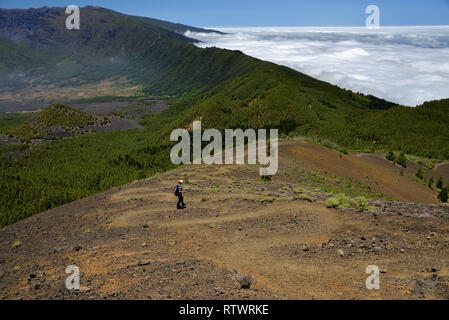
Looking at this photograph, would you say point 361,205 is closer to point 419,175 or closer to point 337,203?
point 337,203

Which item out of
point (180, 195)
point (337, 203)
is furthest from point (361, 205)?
point (180, 195)

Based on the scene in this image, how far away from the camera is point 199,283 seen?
431 inches

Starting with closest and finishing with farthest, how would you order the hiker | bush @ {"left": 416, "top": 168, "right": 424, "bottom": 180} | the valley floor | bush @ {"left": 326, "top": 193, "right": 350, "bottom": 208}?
the valley floor < bush @ {"left": 326, "top": 193, "right": 350, "bottom": 208} < the hiker < bush @ {"left": 416, "top": 168, "right": 424, "bottom": 180}

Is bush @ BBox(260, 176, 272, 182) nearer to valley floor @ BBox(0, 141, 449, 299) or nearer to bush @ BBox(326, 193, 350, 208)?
valley floor @ BBox(0, 141, 449, 299)

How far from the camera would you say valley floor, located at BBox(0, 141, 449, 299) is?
10742 mm

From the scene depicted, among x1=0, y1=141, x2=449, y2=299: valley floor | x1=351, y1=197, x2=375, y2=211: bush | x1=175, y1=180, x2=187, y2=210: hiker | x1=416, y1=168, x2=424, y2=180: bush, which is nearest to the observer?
x1=0, y1=141, x2=449, y2=299: valley floor

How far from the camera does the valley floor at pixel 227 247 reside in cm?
1074

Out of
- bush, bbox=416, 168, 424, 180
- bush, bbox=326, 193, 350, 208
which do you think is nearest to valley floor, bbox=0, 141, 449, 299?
bush, bbox=326, 193, 350, 208

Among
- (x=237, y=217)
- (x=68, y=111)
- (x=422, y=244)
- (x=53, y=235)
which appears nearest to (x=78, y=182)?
(x=53, y=235)

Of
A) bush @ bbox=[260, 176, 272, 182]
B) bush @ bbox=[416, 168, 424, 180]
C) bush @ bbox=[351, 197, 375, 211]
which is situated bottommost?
bush @ bbox=[416, 168, 424, 180]

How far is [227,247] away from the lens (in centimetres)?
1514

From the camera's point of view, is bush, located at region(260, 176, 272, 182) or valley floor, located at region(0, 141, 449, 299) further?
bush, located at region(260, 176, 272, 182)

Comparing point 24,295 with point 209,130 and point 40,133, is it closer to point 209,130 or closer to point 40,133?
point 209,130

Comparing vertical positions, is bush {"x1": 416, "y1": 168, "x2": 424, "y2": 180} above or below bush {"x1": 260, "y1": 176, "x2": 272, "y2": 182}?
Answer: below
